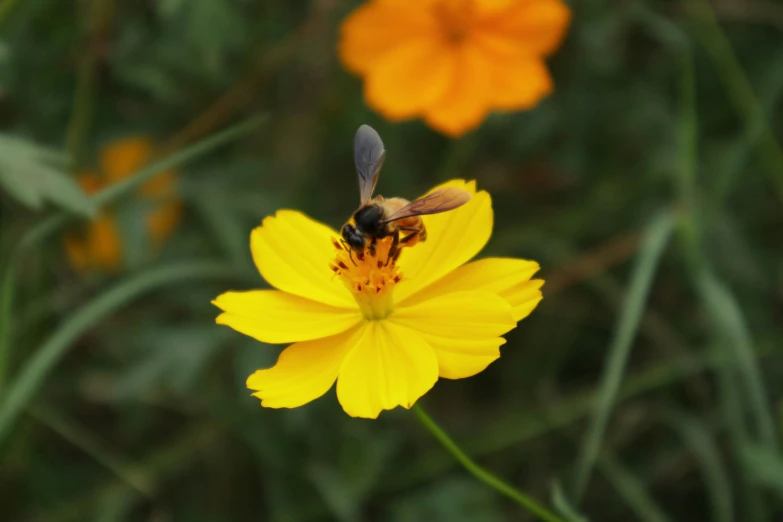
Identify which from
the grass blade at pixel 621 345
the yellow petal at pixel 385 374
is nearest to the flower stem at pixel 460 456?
the yellow petal at pixel 385 374

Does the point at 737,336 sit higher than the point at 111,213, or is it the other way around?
the point at 111,213

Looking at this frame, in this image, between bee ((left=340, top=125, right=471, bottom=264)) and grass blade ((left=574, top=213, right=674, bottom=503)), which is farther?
grass blade ((left=574, top=213, right=674, bottom=503))

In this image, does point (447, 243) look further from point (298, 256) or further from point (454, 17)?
point (454, 17)

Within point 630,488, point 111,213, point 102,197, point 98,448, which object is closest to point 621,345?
point 630,488

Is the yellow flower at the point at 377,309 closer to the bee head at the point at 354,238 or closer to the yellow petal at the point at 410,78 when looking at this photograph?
the bee head at the point at 354,238

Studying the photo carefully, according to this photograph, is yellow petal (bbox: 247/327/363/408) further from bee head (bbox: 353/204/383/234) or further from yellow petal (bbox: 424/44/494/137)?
yellow petal (bbox: 424/44/494/137)

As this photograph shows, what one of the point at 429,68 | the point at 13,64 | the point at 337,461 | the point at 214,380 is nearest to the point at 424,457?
the point at 337,461

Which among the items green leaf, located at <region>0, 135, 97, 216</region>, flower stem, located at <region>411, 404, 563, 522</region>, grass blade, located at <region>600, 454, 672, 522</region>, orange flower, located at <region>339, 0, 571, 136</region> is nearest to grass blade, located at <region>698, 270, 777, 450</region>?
grass blade, located at <region>600, 454, 672, 522</region>
